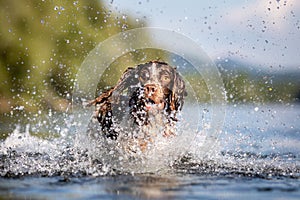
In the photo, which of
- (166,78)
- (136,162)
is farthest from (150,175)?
(166,78)

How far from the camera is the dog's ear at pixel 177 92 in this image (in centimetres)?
855

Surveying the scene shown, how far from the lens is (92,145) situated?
29.6ft

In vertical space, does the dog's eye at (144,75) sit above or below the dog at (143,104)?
above

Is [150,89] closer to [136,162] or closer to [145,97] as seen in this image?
[145,97]

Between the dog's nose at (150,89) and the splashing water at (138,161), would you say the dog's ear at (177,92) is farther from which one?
the splashing water at (138,161)

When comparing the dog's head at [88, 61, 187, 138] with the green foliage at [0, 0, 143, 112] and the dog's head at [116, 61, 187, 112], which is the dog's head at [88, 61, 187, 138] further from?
the green foliage at [0, 0, 143, 112]

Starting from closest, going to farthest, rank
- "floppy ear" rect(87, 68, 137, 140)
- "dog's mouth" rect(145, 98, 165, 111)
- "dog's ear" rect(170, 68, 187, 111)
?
"dog's mouth" rect(145, 98, 165, 111) → "dog's ear" rect(170, 68, 187, 111) → "floppy ear" rect(87, 68, 137, 140)

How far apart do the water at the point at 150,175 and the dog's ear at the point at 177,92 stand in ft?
1.98

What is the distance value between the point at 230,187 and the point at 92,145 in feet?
8.95

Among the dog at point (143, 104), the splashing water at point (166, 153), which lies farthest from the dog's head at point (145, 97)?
the splashing water at point (166, 153)

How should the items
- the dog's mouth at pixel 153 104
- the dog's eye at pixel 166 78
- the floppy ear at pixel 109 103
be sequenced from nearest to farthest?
1. the dog's mouth at pixel 153 104
2. the dog's eye at pixel 166 78
3. the floppy ear at pixel 109 103

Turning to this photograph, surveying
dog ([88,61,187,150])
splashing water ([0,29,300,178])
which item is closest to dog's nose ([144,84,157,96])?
dog ([88,61,187,150])

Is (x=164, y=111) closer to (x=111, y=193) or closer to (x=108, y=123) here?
(x=108, y=123)

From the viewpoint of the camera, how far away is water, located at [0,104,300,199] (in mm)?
6414
